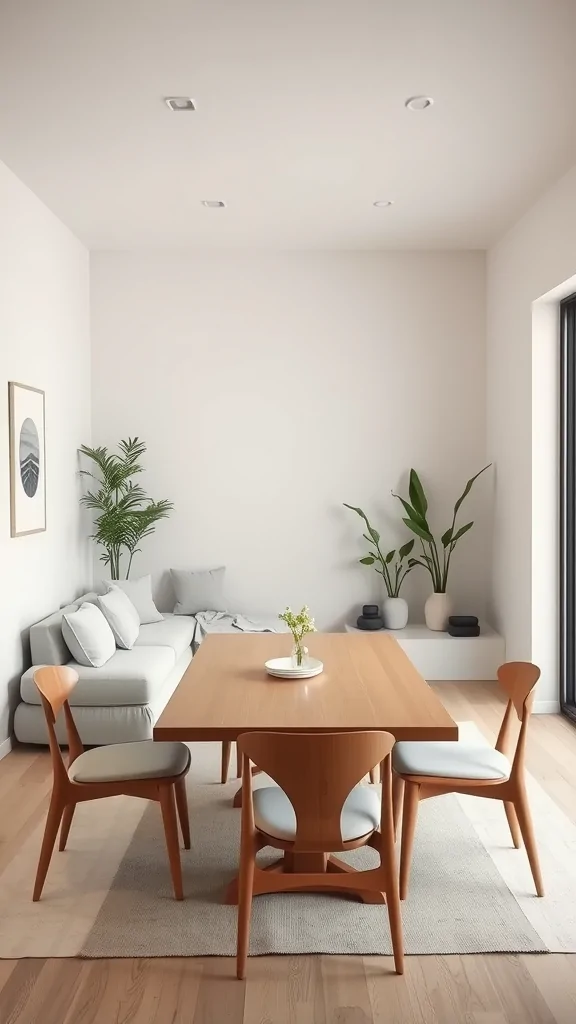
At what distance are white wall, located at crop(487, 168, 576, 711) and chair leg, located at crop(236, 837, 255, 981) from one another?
10.8 ft

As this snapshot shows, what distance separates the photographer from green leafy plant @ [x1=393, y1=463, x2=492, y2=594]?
6355 mm

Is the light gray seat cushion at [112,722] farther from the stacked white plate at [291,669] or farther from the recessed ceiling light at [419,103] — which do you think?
the recessed ceiling light at [419,103]

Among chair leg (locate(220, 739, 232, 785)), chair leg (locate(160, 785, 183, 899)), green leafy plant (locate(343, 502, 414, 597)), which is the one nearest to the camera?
chair leg (locate(160, 785, 183, 899))

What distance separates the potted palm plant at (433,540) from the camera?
250 inches

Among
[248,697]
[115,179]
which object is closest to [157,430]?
[115,179]

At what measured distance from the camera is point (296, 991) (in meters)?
2.43

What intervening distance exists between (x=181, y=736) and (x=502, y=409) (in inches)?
166

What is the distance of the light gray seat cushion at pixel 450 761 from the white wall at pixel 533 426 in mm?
2415

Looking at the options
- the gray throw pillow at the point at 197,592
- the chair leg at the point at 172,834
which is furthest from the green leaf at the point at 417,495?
the chair leg at the point at 172,834

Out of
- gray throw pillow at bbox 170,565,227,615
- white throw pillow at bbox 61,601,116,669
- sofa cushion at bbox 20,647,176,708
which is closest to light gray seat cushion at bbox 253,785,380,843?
sofa cushion at bbox 20,647,176,708

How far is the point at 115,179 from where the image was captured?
4883mm

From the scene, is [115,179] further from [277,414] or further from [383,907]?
[383,907]

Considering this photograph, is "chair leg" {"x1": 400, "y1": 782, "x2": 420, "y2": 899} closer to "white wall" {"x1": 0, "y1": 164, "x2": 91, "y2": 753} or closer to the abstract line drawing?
"white wall" {"x1": 0, "y1": 164, "x2": 91, "y2": 753}

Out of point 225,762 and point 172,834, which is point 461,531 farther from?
point 172,834
